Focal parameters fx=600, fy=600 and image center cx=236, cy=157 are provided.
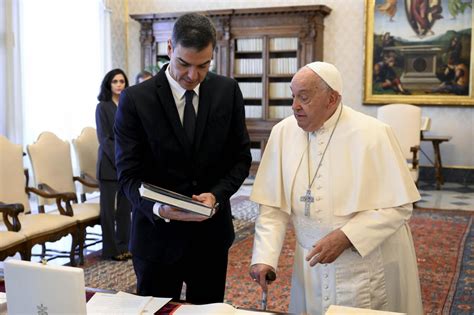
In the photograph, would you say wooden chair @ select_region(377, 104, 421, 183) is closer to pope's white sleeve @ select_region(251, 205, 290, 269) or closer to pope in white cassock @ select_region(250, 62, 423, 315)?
pope in white cassock @ select_region(250, 62, 423, 315)

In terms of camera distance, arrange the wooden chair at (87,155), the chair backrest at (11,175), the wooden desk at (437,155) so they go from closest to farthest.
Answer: the chair backrest at (11,175)
the wooden chair at (87,155)
the wooden desk at (437,155)

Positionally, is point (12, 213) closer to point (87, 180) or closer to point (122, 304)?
point (87, 180)

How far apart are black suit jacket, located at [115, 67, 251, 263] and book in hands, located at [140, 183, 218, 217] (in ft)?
0.78

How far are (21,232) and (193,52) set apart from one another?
3123 millimetres

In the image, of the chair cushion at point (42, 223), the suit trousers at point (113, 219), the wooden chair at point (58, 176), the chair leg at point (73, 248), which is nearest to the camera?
the chair cushion at point (42, 223)

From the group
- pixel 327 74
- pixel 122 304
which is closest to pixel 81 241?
pixel 122 304

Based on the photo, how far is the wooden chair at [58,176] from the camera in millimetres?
5383

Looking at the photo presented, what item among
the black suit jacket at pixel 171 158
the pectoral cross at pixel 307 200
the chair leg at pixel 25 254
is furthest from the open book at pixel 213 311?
the chair leg at pixel 25 254

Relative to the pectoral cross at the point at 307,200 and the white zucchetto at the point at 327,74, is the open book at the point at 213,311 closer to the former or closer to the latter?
the pectoral cross at the point at 307,200

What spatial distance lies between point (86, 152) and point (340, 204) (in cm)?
423

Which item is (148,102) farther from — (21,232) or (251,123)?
(251,123)

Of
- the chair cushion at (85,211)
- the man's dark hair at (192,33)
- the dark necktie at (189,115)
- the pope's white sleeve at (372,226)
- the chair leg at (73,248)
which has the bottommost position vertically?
the chair leg at (73,248)

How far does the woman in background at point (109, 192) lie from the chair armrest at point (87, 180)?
0.41 m

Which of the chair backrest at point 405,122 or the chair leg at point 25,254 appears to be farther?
the chair backrest at point 405,122
